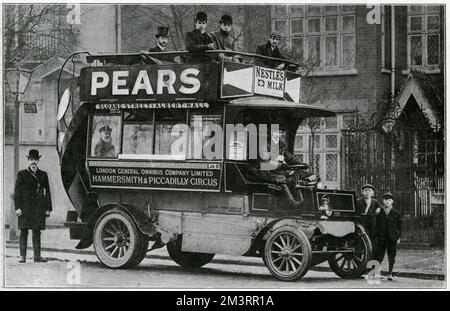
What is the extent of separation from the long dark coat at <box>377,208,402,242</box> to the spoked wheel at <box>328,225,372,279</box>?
1.89ft

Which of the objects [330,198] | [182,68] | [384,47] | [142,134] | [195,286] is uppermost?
[384,47]

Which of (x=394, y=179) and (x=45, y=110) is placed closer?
(x=394, y=179)

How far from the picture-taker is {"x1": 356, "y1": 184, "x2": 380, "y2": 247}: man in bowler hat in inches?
468

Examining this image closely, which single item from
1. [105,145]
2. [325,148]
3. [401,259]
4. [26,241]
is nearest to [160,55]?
[105,145]

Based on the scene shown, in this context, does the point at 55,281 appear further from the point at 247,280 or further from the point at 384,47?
the point at 384,47

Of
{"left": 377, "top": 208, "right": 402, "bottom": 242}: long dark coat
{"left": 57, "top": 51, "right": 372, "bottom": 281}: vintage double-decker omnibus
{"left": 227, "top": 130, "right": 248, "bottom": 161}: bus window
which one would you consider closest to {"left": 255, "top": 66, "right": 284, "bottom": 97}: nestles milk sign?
{"left": 57, "top": 51, "right": 372, "bottom": 281}: vintage double-decker omnibus

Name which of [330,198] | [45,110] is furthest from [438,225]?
[45,110]

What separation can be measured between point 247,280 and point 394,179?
478cm

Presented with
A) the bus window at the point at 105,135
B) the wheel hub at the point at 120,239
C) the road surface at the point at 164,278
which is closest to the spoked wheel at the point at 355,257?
the road surface at the point at 164,278

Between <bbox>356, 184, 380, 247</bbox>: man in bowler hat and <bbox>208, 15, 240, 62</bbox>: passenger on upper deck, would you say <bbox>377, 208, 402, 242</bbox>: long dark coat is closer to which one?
<bbox>356, 184, 380, 247</bbox>: man in bowler hat

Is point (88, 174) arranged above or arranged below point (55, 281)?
above

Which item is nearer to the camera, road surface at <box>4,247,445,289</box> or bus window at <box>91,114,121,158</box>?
road surface at <box>4,247,445,289</box>

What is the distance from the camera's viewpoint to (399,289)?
34.7 ft

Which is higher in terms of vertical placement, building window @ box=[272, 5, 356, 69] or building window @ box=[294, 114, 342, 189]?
building window @ box=[272, 5, 356, 69]
